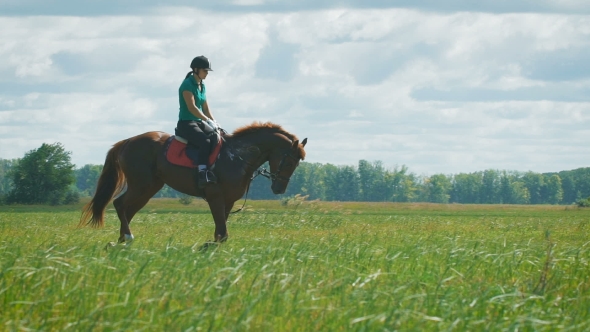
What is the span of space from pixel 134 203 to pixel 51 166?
83470mm

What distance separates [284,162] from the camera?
47.6 feet

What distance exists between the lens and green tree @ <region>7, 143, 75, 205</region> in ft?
299

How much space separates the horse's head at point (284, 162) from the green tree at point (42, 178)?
7842 centimetres

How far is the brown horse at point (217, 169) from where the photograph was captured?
14.3 m

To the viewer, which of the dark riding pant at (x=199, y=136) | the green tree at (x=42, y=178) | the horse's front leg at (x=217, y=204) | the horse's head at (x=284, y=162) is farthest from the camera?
the green tree at (x=42, y=178)

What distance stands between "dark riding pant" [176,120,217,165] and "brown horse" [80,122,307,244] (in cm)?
27

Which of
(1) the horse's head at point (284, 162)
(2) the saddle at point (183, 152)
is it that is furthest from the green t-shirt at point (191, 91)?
(1) the horse's head at point (284, 162)

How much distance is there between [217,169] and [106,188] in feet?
9.56

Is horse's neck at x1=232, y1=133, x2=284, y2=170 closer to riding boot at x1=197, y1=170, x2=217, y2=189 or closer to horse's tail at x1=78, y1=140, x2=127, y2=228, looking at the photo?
riding boot at x1=197, y1=170, x2=217, y2=189

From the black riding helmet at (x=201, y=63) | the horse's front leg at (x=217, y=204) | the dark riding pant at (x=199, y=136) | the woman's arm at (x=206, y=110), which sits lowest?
the horse's front leg at (x=217, y=204)

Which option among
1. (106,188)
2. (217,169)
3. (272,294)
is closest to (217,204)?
(217,169)

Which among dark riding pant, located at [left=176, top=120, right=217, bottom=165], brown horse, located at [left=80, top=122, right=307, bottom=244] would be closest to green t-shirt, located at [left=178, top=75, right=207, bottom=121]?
dark riding pant, located at [left=176, top=120, right=217, bottom=165]

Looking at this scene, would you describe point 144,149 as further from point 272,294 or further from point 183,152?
point 272,294

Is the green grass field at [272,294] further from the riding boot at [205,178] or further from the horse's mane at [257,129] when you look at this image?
the horse's mane at [257,129]
